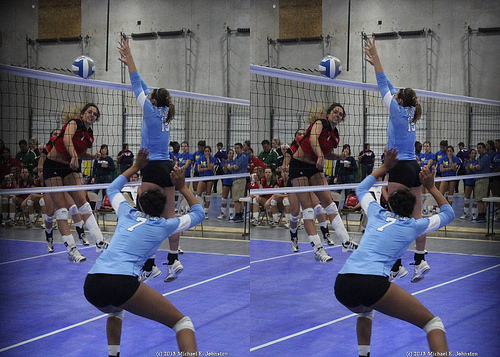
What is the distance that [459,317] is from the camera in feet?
16.7

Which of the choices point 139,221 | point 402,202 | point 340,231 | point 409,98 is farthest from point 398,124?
point 139,221

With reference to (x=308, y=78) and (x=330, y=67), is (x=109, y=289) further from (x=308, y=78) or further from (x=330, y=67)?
(x=330, y=67)

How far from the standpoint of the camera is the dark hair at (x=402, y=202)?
12.5 feet

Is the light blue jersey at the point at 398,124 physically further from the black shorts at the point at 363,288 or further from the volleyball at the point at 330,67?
the black shorts at the point at 363,288

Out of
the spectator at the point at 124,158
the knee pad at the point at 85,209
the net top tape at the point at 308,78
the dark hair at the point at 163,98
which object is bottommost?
the knee pad at the point at 85,209

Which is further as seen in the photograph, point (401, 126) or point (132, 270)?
point (401, 126)

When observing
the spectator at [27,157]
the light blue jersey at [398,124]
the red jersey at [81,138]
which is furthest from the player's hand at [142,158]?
the light blue jersey at [398,124]

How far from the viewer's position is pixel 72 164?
4160 mm

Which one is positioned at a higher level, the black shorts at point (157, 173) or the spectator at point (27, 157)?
the spectator at point (27, 157)

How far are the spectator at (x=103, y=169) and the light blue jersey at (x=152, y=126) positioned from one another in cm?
43

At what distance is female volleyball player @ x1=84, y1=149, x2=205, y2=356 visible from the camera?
3.60 meters

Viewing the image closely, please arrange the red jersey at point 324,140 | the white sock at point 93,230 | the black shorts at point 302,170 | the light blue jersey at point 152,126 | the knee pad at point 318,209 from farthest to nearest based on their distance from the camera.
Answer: the knee pad at point 318,209, the black shorts at point 302,170, the red jersey at point 324,140, the white sock at point 93,230, the light blue jersey at point 152,126

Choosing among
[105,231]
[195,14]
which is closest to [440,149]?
[195,14]

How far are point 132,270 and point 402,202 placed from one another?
1.68 m
